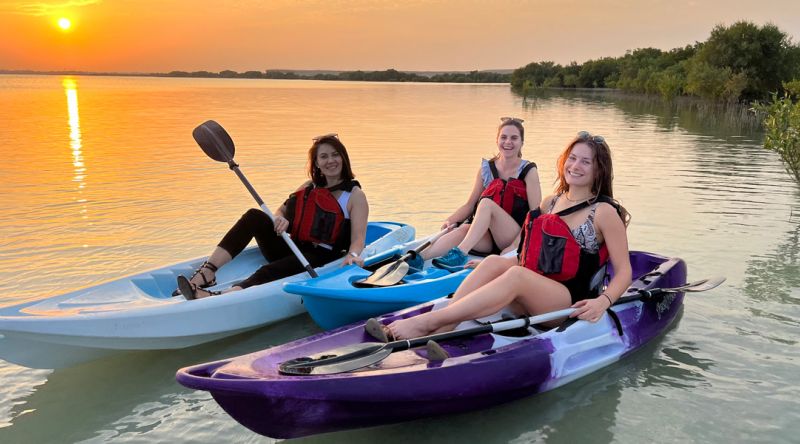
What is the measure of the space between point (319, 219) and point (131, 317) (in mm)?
1763

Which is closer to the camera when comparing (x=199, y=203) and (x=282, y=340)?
(x=282, y=340)

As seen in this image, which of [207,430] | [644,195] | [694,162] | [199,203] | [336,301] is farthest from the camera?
[694,162]

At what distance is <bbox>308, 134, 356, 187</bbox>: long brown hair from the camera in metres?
5.20

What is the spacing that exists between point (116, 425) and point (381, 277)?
1985 mm

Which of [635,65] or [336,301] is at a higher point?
[635,65]

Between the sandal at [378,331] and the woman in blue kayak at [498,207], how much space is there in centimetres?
161

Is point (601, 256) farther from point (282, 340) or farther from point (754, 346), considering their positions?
point (282, 340)

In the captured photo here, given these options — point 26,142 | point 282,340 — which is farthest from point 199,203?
point 26,142

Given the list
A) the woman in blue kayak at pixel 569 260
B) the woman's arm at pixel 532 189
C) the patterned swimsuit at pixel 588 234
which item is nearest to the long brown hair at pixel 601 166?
the woman in blue kayak at pixel 569 260

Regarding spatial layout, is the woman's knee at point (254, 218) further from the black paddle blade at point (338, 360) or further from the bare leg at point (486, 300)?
the black paddle blade at point (338, 360)

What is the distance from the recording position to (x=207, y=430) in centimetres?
349

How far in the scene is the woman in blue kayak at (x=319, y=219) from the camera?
5214 mm

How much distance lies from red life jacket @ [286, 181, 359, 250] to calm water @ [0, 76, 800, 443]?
2.38ft

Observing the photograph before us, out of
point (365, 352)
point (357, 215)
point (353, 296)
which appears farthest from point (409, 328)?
point (357, 215)
